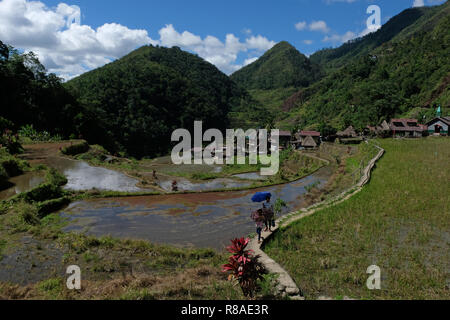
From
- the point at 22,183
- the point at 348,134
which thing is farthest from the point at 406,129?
the point at 22,183

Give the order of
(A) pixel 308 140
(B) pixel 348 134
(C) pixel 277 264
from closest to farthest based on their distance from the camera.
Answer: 1. (C) pixel 277 264
2. (A) pixel 308 140
3. (B) pixel 348 134

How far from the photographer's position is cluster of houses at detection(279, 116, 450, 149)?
4691cm

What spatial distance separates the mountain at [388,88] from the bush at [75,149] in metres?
43.4

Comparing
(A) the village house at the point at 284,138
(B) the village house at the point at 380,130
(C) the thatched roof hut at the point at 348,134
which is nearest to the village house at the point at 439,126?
(B) the village house at the point at 380,130

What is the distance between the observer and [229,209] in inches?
680

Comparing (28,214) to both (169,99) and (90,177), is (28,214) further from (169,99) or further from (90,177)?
(169,99)

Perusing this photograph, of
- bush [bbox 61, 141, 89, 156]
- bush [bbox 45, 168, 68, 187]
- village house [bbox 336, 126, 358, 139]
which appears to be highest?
village house [bbox 336, 126, 358, 139]

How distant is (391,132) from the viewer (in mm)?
50125

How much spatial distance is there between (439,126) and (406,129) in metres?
5.17

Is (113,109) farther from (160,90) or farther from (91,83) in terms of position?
(160,90)

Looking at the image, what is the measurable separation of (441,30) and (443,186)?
109 metres

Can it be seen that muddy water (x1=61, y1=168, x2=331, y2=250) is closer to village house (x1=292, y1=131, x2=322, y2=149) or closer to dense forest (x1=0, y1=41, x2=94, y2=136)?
village house (x1=292, y1=131, x2=322, y2=149)

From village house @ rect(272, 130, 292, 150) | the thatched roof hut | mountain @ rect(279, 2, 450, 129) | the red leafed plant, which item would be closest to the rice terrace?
the red leafed plant
